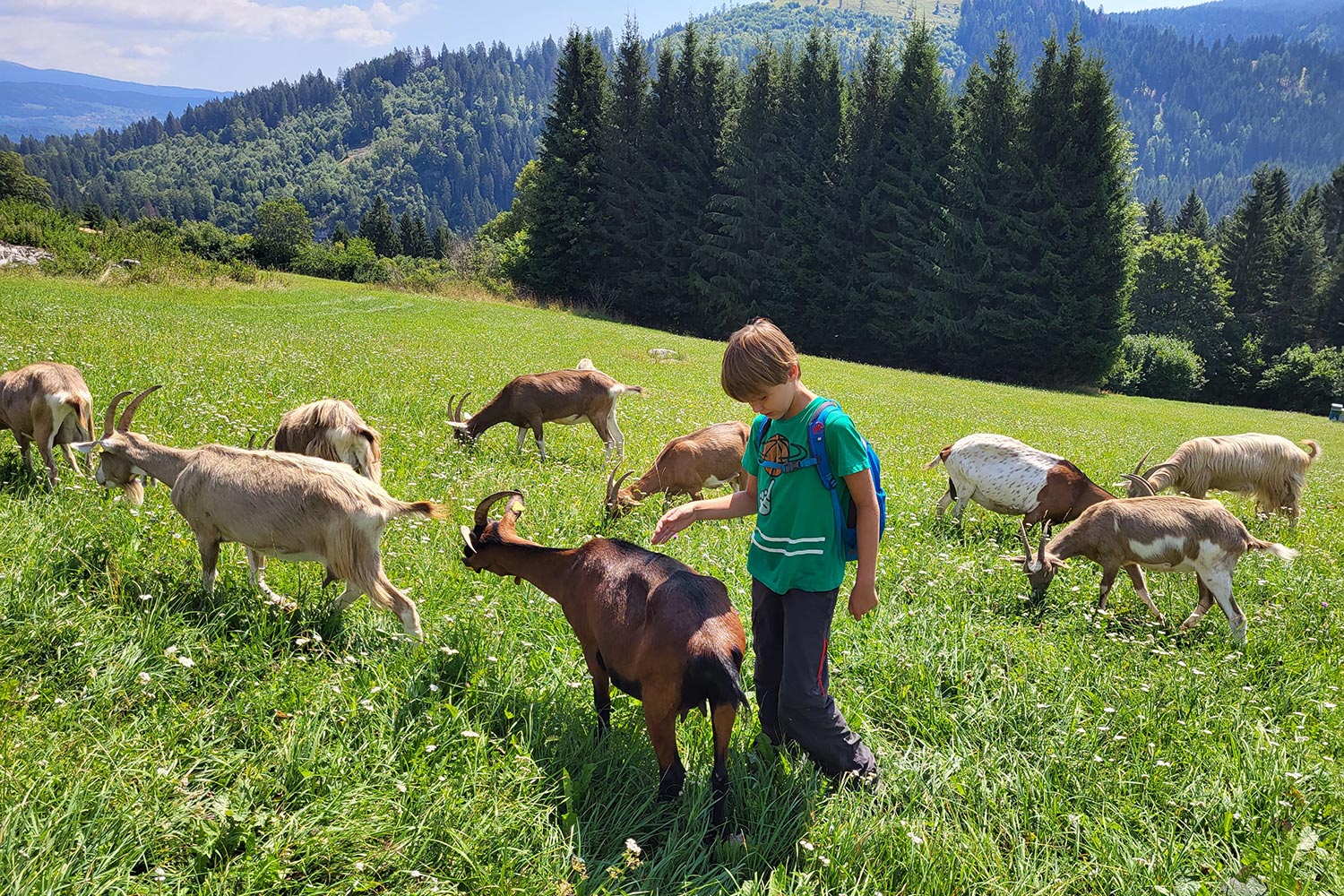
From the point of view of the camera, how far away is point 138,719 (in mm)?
3268

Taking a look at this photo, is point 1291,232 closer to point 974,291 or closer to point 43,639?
point 974,291

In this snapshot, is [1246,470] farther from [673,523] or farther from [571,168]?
[571,168]

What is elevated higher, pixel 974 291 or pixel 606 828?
pixel 974 291

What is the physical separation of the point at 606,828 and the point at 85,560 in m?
3.56

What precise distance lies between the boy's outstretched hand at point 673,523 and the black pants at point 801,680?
0.46 meters

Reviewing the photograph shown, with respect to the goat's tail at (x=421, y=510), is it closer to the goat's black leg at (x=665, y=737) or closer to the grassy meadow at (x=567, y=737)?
the grassy meadow at (x=567, y=737)

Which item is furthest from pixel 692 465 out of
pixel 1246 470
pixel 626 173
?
pixel 626 173

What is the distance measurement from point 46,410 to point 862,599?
6810 mm

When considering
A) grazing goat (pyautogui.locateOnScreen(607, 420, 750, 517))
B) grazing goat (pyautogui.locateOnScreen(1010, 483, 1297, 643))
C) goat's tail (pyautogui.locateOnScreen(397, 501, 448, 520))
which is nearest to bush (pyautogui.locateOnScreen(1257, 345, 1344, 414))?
grazing goat (pyautogui.locateOnScreen(1010, 483, 1297, 643))

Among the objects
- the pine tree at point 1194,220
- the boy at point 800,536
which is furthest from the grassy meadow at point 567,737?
the pine tree at point 1194,220

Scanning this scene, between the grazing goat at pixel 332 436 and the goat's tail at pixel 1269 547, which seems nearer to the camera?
the goat's tail at pixel 1269 547

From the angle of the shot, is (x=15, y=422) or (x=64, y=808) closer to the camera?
(x=64, y=808)

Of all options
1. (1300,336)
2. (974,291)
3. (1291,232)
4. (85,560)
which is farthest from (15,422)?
(1291,232)

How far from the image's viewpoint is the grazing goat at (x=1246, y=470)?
963cm
